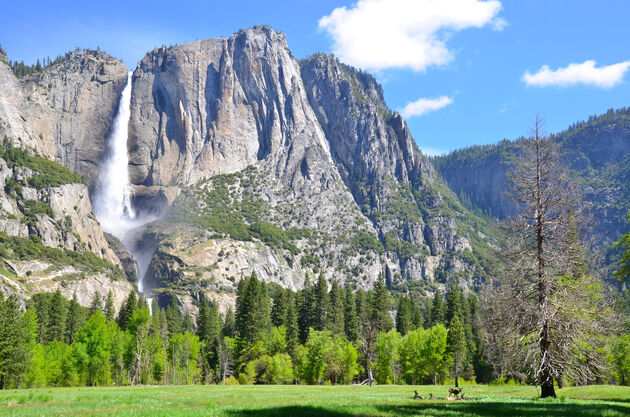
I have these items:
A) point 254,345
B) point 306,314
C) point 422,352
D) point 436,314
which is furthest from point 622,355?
point 254,345

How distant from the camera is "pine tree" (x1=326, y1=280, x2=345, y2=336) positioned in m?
87.1

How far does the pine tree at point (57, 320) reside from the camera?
87.1m

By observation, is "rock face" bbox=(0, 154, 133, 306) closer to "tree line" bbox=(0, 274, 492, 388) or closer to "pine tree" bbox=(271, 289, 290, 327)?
"tree line" bbox=(0, 274, 492, 388)

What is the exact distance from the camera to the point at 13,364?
5906 cm

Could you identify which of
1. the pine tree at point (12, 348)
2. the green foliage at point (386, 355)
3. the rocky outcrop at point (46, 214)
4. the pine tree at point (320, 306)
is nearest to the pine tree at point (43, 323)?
the pine tree at point (12, 348)

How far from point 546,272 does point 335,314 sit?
223 feet

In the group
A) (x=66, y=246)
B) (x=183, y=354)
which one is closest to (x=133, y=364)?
(x=183, y=354)

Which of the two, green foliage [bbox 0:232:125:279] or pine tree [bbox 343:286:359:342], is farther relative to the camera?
green foliage [bbox 0:232:125:279]

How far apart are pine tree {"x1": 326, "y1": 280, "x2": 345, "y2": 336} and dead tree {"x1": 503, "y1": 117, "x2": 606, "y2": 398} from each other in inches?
2402

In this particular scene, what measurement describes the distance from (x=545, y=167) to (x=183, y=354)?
230 ft

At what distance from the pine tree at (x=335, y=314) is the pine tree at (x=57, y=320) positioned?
4867cm

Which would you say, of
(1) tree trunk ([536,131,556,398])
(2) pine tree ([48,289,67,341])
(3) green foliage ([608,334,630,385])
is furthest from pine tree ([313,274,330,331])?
(1) tree trunk ([536,131,556,398])

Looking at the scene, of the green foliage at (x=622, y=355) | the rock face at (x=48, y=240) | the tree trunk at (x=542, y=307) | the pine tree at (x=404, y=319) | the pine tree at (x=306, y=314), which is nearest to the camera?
the tree trunk at (x=542, y=307)

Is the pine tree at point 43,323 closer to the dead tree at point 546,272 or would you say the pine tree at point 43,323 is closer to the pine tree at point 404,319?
the pine tree at point 404,319
